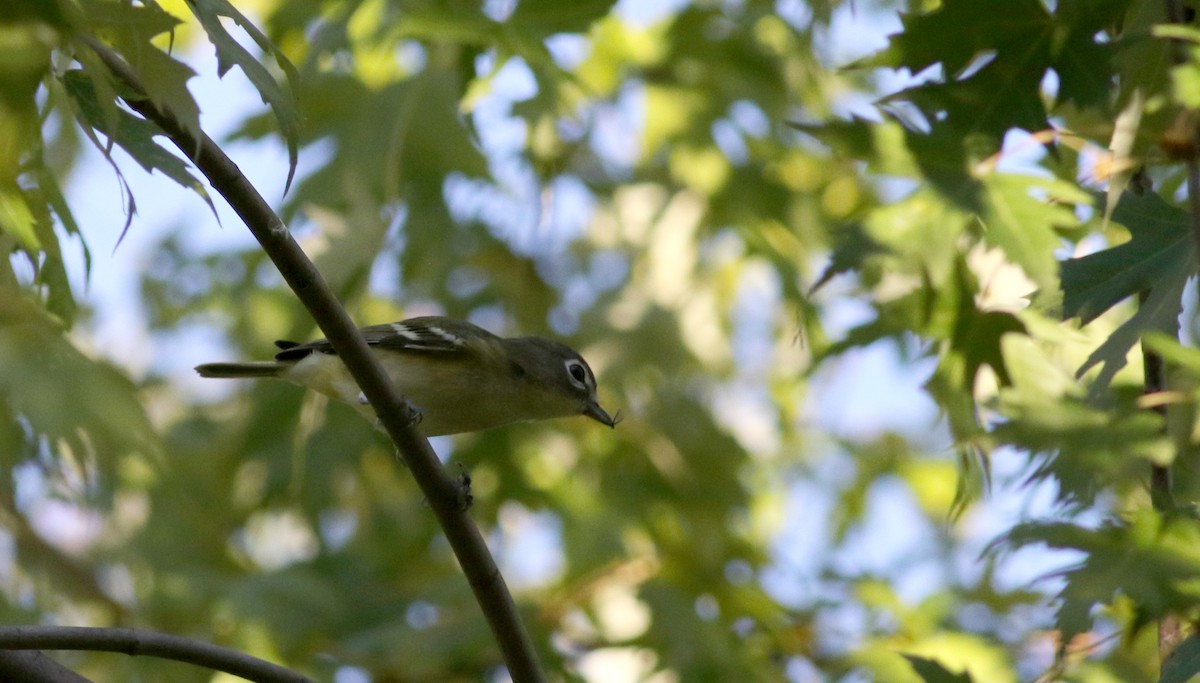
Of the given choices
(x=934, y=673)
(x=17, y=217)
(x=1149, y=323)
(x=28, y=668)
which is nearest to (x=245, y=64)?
(x=17, y=217)

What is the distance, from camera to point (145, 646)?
290 cm

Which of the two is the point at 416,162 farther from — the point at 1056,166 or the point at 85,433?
the point at 1056,166

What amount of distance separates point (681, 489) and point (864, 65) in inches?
156

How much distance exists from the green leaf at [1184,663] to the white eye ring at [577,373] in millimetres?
3102

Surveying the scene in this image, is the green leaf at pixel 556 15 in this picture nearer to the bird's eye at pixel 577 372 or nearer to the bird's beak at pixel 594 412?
the bird's eye at pixel 577 372

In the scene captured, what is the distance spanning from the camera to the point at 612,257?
8273mm

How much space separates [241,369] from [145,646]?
8.71 ft

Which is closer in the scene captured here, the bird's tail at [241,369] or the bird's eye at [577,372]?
the bird's tail at [241,369]

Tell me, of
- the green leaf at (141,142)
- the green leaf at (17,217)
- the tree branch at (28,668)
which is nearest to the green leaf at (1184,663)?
the green leaf at (141,142)

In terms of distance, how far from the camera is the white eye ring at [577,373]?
18.0 ft

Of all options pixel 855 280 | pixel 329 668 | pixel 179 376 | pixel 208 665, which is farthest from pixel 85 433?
pixel 179 376

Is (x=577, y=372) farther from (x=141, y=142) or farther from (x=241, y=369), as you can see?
(x=141, y=142)


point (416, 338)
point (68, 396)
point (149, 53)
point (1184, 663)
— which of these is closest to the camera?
point (149, 53)

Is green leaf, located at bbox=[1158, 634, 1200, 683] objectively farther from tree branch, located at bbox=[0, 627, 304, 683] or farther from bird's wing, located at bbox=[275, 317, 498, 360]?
bird's wing, located at bbox=[275, 317, 498, 360]
